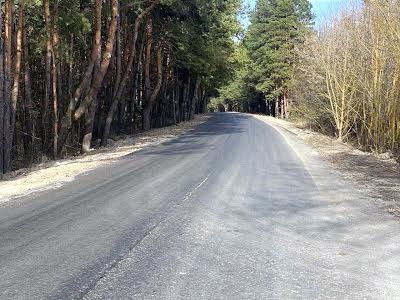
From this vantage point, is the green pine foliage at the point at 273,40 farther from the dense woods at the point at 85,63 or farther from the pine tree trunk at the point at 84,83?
the pine tree trunk at the point at 84,83

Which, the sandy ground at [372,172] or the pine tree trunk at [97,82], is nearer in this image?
the sandy ground at [372,172]

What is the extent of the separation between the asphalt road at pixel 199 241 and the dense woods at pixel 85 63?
708 cm

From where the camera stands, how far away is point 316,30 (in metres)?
27.3

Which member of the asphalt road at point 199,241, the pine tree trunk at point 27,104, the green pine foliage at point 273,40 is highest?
the green pine foliage at point 273,40

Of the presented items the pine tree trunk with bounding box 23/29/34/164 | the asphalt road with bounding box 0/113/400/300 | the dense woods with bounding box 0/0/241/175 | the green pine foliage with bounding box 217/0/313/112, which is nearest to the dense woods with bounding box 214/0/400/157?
the dense woods with bounding box 0/0/241/175

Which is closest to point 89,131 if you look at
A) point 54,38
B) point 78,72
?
point 54,38

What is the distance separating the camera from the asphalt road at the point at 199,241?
4504mm

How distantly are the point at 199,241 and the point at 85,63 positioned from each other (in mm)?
21394

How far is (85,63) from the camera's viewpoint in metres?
25.7

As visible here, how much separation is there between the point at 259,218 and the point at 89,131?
13530 mm

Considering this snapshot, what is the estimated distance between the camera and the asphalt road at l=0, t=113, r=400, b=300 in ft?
14.8

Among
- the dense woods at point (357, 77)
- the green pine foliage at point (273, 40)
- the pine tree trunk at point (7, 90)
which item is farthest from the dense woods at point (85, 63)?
the green pine foliage at point (273, 40)

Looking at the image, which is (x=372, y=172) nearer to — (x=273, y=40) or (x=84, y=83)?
(x=84, y=83)

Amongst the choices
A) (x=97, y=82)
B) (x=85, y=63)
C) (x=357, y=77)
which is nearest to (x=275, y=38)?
(x=85, y=63)
